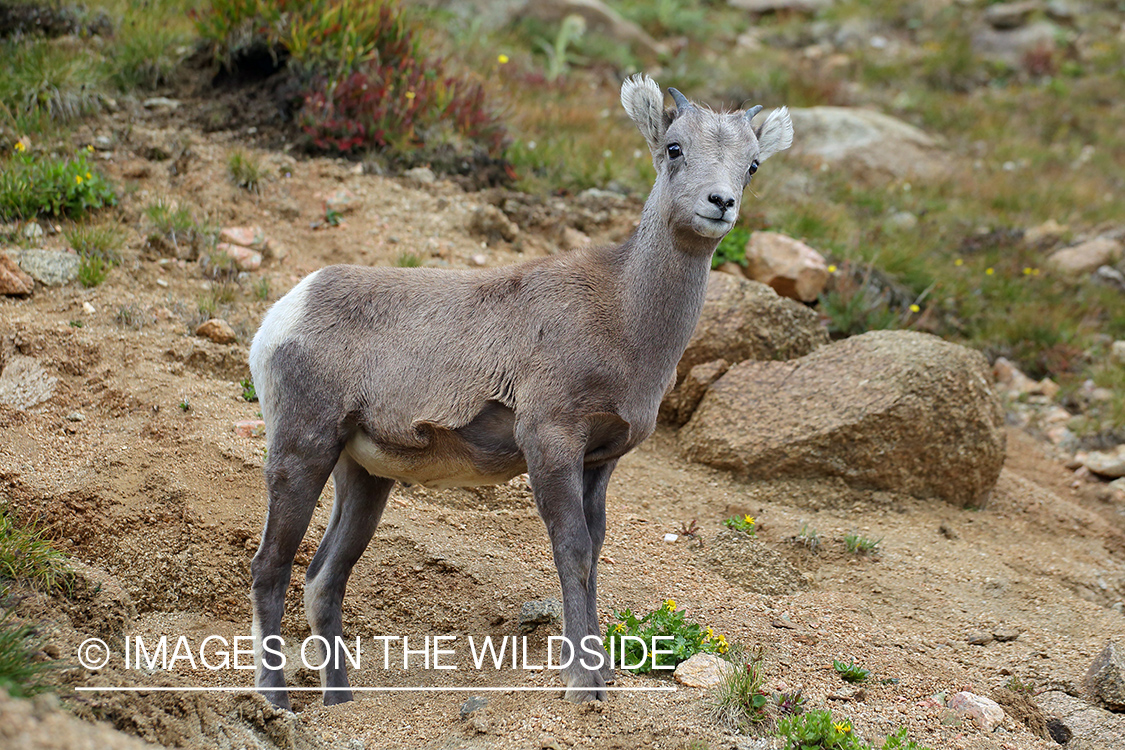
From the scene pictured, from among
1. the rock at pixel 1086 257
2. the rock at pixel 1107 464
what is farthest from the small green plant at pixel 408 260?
the rock at pixel 1086 257

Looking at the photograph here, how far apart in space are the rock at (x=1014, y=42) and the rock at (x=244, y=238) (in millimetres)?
15638

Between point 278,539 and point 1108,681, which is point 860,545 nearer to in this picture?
point 1108,681

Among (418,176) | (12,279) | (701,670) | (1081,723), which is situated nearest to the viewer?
(701,670)

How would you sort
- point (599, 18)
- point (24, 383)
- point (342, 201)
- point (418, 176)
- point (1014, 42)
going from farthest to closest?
point (1014, 42), point (599, 18), point (418, 176), point (342, 201), point (24, 383)

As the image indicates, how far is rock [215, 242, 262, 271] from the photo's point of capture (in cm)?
797

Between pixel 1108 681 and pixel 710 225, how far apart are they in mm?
3153

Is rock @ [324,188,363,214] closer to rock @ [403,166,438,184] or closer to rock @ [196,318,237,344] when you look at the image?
rock @ [403,166,438,184]

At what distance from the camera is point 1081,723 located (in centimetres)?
476

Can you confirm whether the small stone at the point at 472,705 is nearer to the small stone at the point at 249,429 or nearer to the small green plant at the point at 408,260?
the small stone at the point at 249,429

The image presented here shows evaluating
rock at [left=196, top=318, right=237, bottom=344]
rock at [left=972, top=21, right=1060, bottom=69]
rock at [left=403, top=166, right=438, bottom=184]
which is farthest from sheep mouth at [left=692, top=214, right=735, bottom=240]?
rock at [left=972, top=21, right=1060, bottom=69]

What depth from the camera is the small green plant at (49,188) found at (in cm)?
768

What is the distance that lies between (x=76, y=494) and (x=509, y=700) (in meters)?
2.89

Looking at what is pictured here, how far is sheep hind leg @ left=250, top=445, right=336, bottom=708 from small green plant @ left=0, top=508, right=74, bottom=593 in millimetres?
1009

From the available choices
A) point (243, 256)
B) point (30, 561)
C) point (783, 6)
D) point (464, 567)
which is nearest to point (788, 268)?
point (464, 567)
